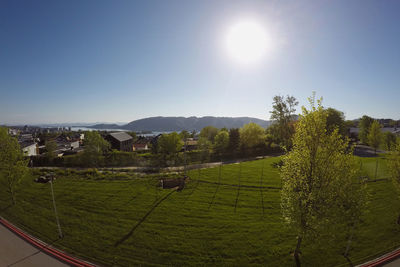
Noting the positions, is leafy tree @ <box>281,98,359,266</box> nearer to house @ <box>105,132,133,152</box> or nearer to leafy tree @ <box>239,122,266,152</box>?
leafy tree @ <box>239,122,266,152</box>

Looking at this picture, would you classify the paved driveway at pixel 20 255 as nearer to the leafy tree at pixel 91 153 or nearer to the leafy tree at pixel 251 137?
the leafy tree at pixel 91 153

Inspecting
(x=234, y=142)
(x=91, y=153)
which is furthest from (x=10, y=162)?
(x=234, y=142)

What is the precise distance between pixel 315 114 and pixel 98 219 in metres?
19.8

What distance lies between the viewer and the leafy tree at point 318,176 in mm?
9016

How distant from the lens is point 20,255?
12062 millimetres

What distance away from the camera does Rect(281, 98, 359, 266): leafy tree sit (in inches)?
355

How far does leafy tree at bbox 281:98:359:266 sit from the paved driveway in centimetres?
1543

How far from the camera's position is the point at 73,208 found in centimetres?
1858

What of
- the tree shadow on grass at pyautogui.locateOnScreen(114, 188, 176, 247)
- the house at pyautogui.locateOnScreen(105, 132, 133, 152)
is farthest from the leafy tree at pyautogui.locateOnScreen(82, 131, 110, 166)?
the tree shadow on grass at pyautogui.locateOnScreen(114, 188, 176, 247)

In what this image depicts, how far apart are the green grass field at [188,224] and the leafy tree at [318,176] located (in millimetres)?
3278

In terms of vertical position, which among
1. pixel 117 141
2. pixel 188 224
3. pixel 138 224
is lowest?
pixel 138 224

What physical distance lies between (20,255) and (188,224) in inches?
477

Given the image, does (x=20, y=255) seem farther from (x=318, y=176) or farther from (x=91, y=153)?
(x=91, y=153)

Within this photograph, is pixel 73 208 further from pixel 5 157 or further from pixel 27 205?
pixel 5 157
